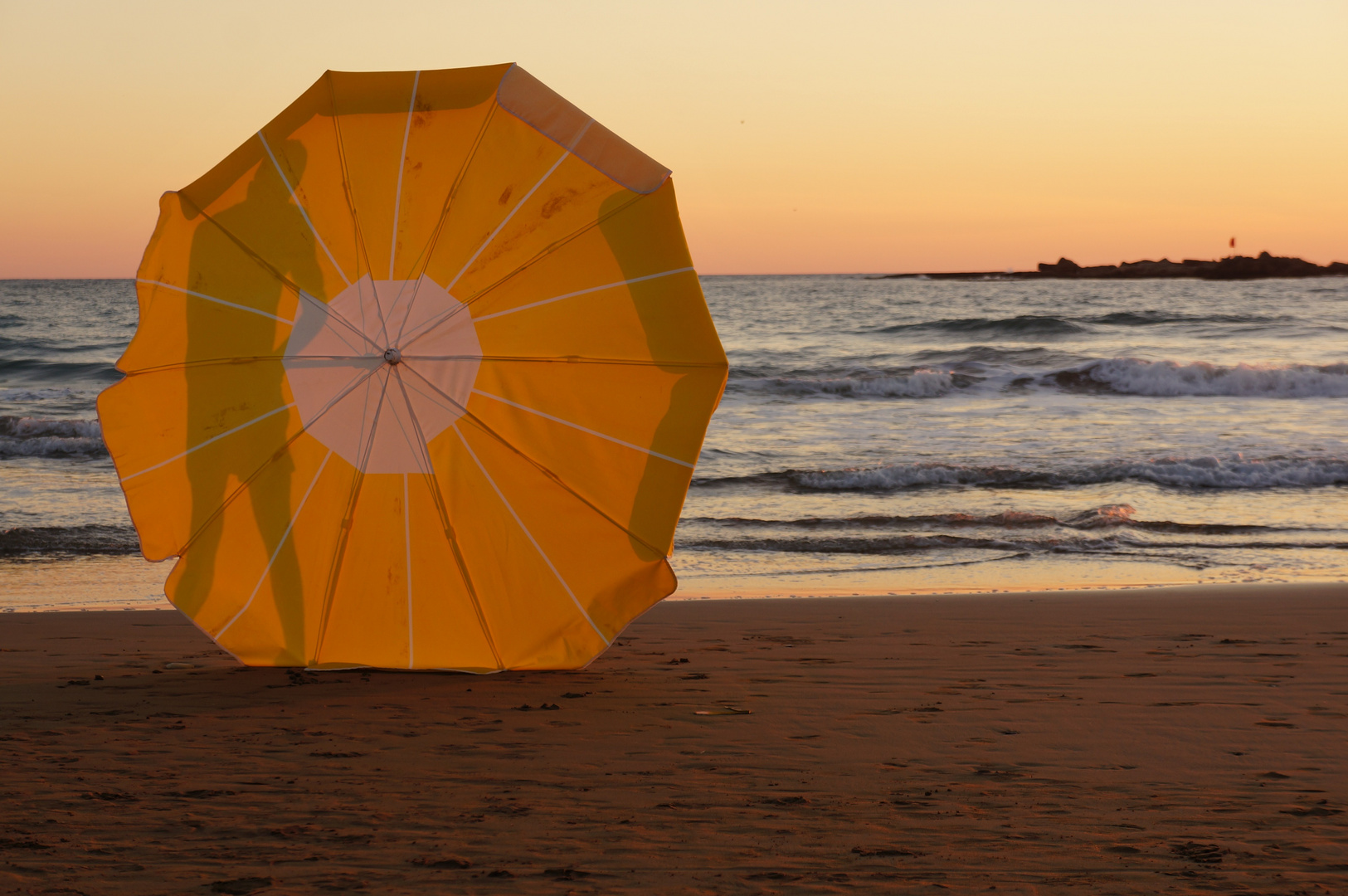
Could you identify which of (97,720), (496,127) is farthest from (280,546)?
(496,127)

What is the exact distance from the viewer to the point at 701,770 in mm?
3551

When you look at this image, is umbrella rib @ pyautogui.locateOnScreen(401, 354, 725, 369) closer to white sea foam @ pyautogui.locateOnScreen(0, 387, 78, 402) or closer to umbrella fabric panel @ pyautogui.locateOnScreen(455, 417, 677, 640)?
umbrella fabric panel @ pyautogui.locateOnScreen(455, 417, 677, 640)

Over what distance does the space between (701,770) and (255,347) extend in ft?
7.69

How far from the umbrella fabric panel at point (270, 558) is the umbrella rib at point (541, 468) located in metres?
0.49

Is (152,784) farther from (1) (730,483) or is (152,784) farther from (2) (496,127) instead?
(1) (730,483)

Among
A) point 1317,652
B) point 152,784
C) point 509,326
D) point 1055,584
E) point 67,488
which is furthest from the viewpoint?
point 67,488

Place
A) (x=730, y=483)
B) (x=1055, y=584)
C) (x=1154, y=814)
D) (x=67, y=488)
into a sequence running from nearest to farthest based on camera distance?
1. (x=1154, y=814)
2. (x=1055, y=584)
3. (x=67, y=488)
4. (x=730, y=483)

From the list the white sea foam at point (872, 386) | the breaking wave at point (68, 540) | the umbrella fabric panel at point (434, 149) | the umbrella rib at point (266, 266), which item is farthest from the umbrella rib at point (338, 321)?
the white sea foam at point (872, 386)

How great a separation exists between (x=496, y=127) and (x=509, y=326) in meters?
0.78

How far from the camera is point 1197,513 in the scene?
10.9m

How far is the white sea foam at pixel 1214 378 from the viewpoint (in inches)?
884

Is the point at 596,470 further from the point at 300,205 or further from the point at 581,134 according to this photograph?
the point at 300,205

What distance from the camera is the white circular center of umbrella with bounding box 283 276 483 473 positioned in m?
4.01

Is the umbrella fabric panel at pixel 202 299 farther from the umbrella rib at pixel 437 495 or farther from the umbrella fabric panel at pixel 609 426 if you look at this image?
the umbrella fabric panel at pixel 609 426
